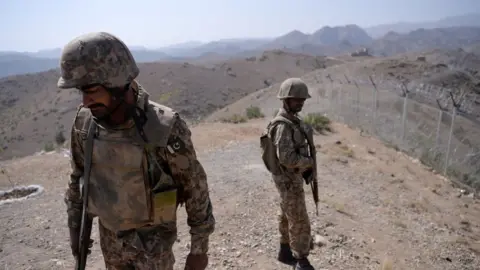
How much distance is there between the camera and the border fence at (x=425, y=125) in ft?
27.7

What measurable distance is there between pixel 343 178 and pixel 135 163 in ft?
21.1

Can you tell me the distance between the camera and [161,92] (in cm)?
3834

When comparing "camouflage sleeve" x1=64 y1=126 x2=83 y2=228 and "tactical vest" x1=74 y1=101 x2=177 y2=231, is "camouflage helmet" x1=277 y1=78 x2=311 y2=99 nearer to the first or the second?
"tactical vest" x1=74 y1=101 x2=177 y2=231

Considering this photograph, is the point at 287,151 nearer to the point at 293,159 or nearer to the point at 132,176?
the point at 293,159

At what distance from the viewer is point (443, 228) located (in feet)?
18.7

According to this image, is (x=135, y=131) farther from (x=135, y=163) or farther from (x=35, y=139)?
(x=35, y=139)

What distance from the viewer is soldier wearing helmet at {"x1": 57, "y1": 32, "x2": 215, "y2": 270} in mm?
1609

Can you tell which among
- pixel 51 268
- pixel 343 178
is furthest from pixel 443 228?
pixel 51 268

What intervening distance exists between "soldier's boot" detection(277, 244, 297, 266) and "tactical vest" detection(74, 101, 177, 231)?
2292 millimetres

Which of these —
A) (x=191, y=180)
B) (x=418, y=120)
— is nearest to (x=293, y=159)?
(x=191, y=180)

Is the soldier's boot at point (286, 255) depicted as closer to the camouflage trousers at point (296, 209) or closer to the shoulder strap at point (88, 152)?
the camouflage trousers at point (296, 209)

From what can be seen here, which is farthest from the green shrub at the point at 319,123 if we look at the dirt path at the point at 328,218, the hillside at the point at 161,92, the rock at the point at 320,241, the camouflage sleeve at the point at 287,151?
the hillside at the point at 161,92

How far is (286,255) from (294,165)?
1366 millimetres

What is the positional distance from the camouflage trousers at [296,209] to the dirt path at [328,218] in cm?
78
